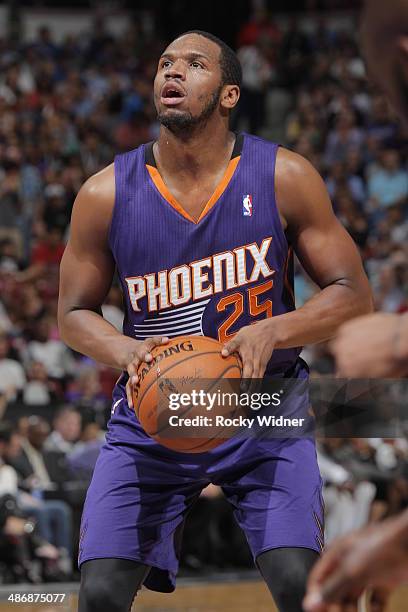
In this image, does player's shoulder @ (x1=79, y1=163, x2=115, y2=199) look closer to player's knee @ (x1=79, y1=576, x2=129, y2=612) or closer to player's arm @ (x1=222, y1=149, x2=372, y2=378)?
player's arm @ (x1=222, y1=149, x2=372, y2=378)

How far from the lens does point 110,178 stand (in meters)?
4.25

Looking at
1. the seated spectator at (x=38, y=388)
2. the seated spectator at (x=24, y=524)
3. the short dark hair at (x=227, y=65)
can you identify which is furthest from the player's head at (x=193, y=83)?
the seated spectator at (x=38, y=388)

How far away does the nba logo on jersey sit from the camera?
4145mm

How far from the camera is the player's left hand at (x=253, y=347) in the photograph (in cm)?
370

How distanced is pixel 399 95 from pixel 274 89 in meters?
15.2

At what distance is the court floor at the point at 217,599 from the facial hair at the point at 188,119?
375 cm

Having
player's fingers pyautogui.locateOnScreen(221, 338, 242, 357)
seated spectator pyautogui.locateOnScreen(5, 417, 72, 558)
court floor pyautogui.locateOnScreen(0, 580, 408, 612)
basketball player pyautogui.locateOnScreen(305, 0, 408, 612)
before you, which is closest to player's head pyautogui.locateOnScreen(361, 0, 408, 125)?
basketball player pyautogui.locateOnScreen(305, 0, 408, 612)

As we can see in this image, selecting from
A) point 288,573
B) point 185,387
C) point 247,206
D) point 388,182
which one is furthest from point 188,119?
point 388,182

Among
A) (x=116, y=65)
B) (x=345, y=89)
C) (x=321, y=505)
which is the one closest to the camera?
(x=321, y=505)

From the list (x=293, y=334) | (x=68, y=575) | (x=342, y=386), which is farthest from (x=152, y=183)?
(x=68, y=575)

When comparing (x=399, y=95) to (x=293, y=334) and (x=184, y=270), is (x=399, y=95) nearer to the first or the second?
(x=293, y=334)

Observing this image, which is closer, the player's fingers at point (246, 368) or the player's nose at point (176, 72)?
the player's fingers at point (246, 368)

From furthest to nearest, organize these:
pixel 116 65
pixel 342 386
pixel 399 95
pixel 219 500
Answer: pixel 116 65
pixel 219 500
pixel 342 386
pixel 399 95

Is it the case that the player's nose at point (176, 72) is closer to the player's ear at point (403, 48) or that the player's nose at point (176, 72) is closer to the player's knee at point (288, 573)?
→ the player's knee at point (288, 573)
